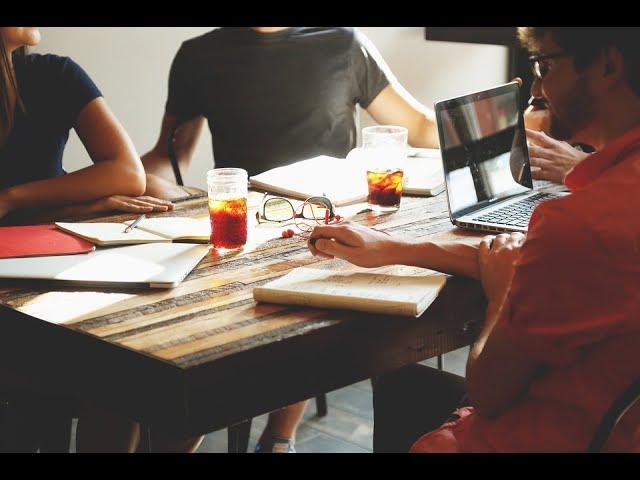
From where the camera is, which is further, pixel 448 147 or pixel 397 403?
A: pixel 448 147

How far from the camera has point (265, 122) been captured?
8.59 feet

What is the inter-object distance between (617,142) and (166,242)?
0.83 metres

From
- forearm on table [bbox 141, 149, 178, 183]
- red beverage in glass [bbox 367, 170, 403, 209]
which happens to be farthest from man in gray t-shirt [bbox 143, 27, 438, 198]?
red beverage in glass [bbox 367, 170, 403, 209]

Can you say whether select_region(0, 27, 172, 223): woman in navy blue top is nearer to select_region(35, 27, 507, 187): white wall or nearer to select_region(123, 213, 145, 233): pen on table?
select_region(123, 213, 145, 233): pen on table

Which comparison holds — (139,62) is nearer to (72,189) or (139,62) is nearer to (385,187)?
(72,189)

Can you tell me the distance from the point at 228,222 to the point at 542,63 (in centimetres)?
64

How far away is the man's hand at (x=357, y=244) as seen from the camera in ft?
4.34

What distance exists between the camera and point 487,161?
5.85 feet

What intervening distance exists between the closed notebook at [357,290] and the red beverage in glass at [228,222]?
0.23m

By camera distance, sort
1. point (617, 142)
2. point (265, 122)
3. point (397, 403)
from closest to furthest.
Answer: point (617, 142) → point (397, 403) → point (265, 122)

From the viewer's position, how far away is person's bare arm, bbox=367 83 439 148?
2508mm

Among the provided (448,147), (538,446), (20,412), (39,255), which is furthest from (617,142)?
(20,412)

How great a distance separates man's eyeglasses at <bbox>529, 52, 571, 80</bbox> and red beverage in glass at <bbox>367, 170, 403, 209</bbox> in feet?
1.94
